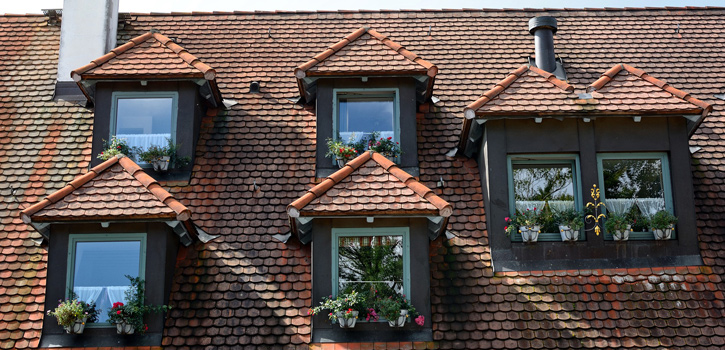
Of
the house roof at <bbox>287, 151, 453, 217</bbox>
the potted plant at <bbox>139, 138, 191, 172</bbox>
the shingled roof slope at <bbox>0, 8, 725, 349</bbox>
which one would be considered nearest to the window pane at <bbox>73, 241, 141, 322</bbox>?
the shingled roof slope at <bbox>0, 8, 725, 349</bbox>

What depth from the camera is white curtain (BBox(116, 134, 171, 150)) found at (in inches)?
569

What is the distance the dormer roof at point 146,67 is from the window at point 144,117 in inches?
14.7

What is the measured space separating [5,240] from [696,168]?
35.9ft

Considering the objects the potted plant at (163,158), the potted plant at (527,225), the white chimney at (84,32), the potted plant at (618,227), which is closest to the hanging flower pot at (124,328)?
the potted plant at (163,158)

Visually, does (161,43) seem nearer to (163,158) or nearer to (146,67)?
(146,67)

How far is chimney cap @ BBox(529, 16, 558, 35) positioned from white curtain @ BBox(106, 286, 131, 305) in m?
8.71

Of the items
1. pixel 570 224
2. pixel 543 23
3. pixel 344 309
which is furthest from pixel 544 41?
pixel 344 309

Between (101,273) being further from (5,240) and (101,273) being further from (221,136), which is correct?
(221,136)

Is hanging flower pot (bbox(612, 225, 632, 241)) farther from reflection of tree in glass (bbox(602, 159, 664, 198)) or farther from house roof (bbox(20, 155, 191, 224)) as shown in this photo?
house roof (bbox(20, 155, 191, 224))

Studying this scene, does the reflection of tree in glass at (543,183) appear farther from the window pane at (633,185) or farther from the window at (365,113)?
the window at (365,113)

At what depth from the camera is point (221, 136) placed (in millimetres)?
15078

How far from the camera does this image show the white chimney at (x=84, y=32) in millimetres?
16594

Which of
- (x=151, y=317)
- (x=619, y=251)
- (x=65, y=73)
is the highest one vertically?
(x=65, y=73)

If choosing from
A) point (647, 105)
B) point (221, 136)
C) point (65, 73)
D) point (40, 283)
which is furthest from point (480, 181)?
point (65, 73)
